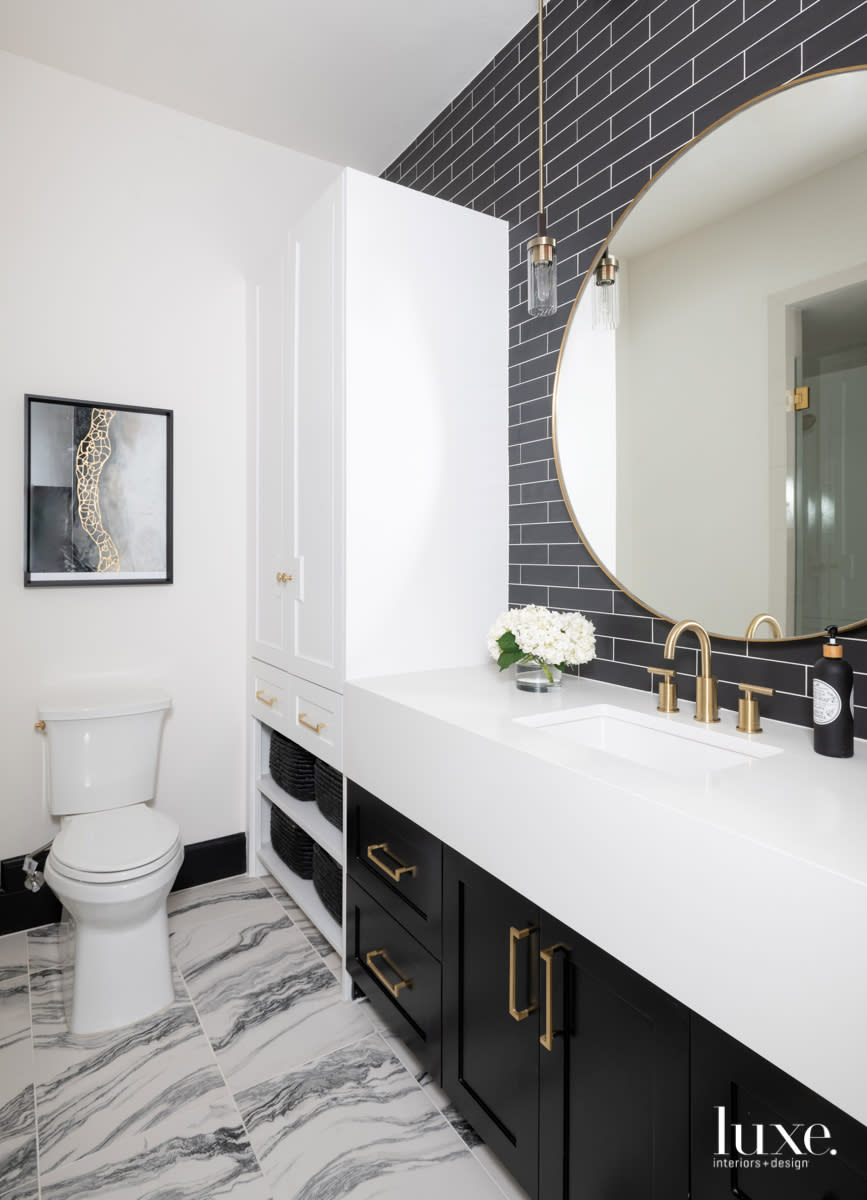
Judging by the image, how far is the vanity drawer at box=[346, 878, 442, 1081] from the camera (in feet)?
4.93

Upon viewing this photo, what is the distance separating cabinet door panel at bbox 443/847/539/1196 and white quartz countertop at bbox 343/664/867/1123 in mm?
79

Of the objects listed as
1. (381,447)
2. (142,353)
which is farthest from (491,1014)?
(142,353)

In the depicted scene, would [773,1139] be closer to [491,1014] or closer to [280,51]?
[491,1014]

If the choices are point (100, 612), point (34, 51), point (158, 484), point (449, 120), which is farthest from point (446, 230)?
point (100, 612)

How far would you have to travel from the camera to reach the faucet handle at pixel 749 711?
1.32m

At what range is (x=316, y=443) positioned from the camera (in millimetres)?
2000

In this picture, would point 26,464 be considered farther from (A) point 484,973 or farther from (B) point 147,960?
(A) point 484,973

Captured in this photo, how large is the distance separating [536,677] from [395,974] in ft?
2.64

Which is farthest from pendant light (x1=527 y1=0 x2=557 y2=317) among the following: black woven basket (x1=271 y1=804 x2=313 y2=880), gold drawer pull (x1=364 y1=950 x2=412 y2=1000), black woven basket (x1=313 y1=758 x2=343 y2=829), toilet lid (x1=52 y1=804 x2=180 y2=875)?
black woven basket (x1=271 y1=804 x2=313 y2=880)

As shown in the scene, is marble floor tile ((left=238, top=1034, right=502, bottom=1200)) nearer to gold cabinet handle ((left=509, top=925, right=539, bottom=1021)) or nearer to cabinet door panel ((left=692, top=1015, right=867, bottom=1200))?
gold cabinet handle ((left=509, top=925, right=539, bottom=1021))

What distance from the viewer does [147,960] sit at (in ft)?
6.04

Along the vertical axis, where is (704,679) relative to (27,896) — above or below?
above

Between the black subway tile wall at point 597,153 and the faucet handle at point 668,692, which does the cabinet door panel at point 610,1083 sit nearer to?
the faucet handle at point 668,692

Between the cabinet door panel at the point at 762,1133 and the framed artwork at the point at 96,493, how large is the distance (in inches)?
84.4
